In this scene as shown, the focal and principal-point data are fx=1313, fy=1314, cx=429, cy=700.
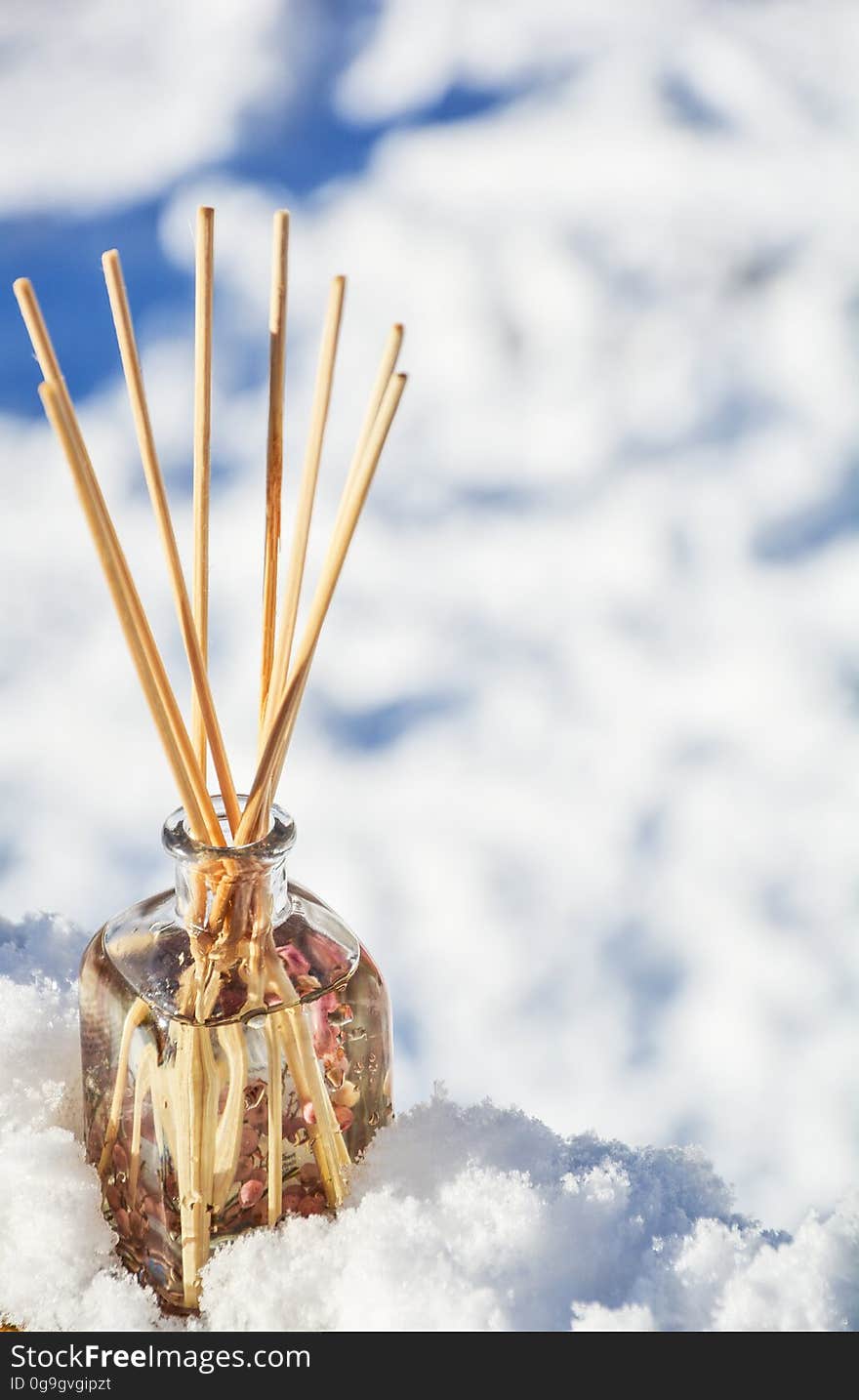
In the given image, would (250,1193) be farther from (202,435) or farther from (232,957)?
(202,435)

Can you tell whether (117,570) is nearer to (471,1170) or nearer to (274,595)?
(274,595)

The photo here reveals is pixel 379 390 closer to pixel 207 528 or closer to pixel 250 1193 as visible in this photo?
pixel 207 528

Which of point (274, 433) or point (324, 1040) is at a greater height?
point (274, 433)

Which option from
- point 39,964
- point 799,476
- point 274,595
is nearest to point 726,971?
point 799,476

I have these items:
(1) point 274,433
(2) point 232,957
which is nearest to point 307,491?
(1) point 274,433

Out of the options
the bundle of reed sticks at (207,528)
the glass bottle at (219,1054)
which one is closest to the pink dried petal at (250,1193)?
the glass bottle at (219,1054)

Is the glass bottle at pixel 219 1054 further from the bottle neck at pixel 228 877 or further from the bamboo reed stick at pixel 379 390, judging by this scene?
the bamboo reed stick at pixel 379 390
